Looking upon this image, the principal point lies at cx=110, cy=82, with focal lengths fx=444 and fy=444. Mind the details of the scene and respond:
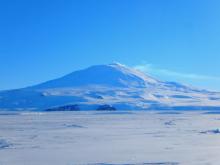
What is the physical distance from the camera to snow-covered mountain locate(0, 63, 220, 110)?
4712 inches

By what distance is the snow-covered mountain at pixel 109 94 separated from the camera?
4712 inches

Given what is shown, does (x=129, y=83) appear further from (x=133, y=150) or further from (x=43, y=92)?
(x=133, y=150)

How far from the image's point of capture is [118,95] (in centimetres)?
14725

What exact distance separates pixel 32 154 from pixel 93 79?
171 meters

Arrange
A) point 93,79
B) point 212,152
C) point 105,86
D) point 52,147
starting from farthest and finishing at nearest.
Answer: point 93,79, point 105,86, point 52,147, point 212,152

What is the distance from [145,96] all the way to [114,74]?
47.8 metres

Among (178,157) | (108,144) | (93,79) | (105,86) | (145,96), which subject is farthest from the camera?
(93,79)

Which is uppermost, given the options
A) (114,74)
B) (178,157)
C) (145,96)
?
(114,74)

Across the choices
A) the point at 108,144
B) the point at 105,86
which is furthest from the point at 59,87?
the point at 108,144

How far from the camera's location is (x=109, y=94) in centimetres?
14838

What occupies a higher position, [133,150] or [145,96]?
[145,96]

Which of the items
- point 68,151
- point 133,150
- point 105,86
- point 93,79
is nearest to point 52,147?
point 68,151

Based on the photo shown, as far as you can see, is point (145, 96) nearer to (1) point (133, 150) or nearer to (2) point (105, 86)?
(2) point (105, 86)

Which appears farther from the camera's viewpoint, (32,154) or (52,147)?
(52,147)
